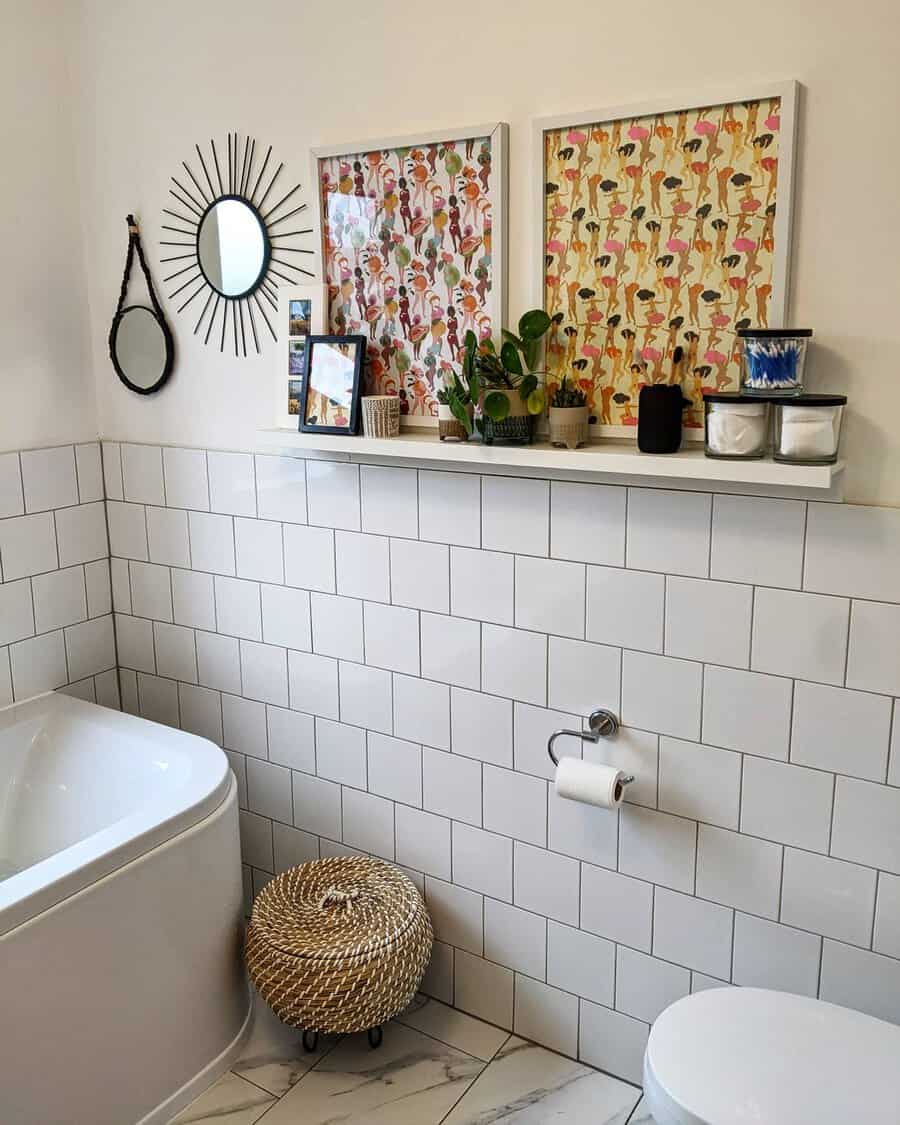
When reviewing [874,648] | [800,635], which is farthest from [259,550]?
[874,648]

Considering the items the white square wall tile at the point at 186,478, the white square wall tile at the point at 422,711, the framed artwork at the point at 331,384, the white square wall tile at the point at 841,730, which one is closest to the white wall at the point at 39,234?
the white square wall tile at the point at 186,478

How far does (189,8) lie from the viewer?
2.31 m

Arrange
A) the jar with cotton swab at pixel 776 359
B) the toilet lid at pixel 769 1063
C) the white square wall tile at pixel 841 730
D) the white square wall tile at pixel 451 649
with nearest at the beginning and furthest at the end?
the toilet lid at pixel 769 1063 < the jar with cotton swab at pixel 776 359 < the white square wall tile at pixel 841 730 < the white square wall tile at pixel 451 649

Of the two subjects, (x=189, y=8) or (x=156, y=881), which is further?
(x=189, y=8)

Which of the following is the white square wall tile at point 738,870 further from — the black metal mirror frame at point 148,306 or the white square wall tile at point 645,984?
the black metal mirror frame at point 148,306

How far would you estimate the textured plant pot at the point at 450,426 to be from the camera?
79.6 inches

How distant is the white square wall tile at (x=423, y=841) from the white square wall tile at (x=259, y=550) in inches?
24.6

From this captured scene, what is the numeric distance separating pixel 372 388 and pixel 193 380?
0.56 m

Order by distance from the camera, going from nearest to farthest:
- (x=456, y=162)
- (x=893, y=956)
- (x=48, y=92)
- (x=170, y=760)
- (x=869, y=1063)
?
1. (x=869, y=1063)
2. (x=893, y=956)
3. (x=456, y=162)
4. (x=170, y=760)
5. (x=48, y=92)

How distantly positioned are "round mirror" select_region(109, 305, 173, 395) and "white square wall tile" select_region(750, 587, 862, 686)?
1534mm

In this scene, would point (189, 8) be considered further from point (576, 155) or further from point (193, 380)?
point (576, 155)

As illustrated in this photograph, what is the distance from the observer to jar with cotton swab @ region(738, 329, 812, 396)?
5.42 ft

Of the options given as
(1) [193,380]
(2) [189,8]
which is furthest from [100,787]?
(2) [189,8]

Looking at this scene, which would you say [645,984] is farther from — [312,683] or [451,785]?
[312,683]
